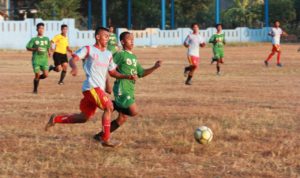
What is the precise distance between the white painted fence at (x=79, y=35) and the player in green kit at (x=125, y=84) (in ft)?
134

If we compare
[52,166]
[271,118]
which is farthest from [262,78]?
[52,166]

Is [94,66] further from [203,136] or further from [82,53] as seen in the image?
[203,136]

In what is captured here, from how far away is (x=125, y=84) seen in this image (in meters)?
10.8

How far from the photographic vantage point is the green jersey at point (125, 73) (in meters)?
10.8

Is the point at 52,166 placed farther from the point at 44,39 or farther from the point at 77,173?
the point at 44,39

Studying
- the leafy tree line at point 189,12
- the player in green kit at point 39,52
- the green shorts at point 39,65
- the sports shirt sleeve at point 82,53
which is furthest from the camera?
the leafy tree line at point 189,12

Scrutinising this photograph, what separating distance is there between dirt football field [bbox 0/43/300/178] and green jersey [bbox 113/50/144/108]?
697 mm

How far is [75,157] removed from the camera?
966 cm

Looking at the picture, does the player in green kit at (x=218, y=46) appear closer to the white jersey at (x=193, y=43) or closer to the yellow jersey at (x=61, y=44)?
the white jersey at (x=193, y=43)

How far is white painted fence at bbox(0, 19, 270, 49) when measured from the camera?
2021 inches

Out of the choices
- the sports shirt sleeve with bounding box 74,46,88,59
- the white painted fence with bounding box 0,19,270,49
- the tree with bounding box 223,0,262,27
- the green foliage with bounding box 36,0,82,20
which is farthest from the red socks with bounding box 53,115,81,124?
the tree with bounding box 223,0,262,27

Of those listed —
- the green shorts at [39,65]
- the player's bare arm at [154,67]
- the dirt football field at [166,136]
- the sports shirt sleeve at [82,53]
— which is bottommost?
the dirt football field at [166,136]

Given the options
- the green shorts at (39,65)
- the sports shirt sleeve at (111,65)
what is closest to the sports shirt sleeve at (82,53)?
the sports shirt sleeve at (111,65)

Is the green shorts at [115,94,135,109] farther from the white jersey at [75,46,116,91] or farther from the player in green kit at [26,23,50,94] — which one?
the player in green kit at [26,23,50,94]
